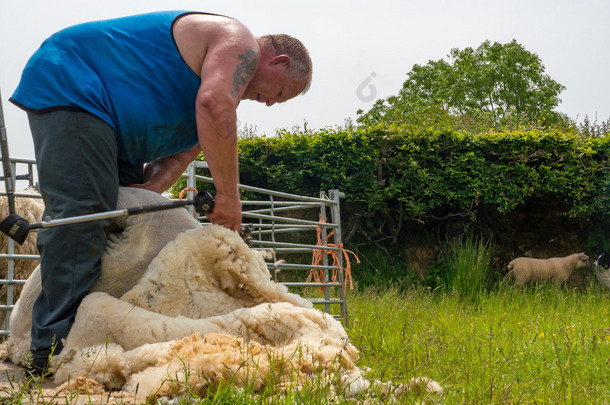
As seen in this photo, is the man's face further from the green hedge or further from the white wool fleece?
the green hedge

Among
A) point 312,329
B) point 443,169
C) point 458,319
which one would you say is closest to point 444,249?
point 443,169

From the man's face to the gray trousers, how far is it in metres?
0.65

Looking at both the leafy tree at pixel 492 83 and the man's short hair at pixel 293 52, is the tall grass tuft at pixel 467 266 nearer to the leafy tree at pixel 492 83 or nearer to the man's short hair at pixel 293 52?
the man's short hair at pixel 293 52

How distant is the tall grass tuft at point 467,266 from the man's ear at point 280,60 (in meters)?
5.16

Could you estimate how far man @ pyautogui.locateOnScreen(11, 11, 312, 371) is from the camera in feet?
7.01

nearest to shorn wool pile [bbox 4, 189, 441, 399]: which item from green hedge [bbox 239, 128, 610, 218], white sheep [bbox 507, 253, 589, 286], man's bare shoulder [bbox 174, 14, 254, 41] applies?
man's bare shoulder [bbox 174, 14, 254, 41]

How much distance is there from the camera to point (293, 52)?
8.18 feet

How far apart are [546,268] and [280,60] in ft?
20.6

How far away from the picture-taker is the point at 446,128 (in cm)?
837

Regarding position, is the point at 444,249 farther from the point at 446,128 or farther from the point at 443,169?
the point at 446,128

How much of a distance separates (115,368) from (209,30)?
1323mm

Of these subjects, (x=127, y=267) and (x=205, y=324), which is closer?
(x=205, y=324)

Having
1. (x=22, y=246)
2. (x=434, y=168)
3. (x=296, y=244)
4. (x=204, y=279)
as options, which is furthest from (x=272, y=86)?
(x=434, y=168)

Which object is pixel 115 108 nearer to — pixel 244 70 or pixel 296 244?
pixel 244 70
